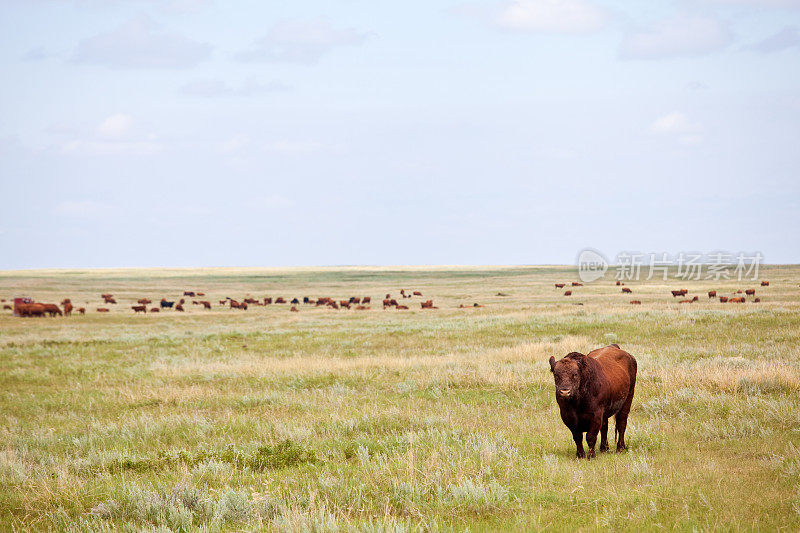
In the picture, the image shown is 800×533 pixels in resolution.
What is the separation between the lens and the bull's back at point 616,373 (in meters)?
7.70

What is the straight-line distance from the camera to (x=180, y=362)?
22.4 m

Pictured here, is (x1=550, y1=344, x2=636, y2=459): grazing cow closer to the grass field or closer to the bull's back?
the bull's back

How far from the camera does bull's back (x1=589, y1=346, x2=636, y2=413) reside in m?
7.70

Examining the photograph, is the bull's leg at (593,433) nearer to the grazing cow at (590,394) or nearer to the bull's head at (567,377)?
the grazing cow at (590,394)

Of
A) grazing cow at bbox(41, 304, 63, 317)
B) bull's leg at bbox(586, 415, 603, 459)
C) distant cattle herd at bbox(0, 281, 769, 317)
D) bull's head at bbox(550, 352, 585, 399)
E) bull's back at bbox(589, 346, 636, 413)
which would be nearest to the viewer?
bull's head at bbox(550, 352, 585, 399)

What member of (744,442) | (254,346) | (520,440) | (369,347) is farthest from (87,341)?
(744,442)

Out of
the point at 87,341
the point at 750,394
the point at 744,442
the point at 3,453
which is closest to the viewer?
the point at 744,442

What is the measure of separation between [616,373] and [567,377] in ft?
4.50

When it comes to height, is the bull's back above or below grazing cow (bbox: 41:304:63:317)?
above

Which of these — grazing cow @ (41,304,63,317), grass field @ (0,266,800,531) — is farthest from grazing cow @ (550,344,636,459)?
grazing cow @ (41,304,63,317)

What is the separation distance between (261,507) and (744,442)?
6108 mm

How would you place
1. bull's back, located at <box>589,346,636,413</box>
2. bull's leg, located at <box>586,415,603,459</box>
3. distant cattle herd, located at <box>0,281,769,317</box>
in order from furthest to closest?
distant cattle herd, located at <box>0,281,769,317</box>, bull's back, located at <box>589,346,636,413</box>, bull's leg, located at <box>586,415,603,459</box>

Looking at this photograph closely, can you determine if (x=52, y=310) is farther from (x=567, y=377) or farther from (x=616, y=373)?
(x=567, y=377)

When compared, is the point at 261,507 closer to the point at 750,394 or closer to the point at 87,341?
the point at 750,394
